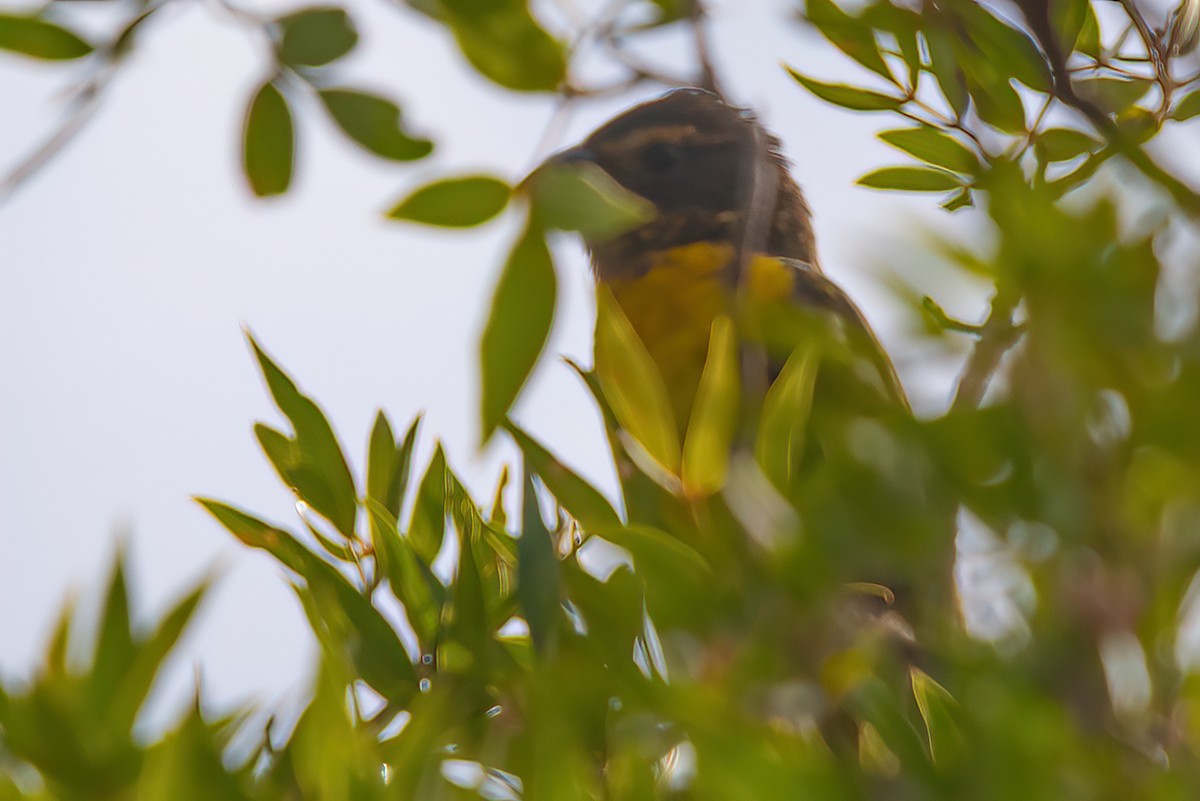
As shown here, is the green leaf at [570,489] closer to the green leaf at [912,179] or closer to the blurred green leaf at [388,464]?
the blurred green leaf at [388,464]

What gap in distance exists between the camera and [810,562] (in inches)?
25.6

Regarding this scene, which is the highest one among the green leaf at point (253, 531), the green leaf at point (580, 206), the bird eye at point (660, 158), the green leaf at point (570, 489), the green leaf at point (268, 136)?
the green leaf at point (580, 206)

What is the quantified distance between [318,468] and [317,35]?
0.63 meters

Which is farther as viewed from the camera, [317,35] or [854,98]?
[854,98]

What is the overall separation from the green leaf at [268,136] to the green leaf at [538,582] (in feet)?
0.99

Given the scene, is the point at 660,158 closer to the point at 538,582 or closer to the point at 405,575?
the point at 405,575

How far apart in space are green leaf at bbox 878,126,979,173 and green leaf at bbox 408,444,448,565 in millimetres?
650

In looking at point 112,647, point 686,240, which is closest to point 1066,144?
point 112,647

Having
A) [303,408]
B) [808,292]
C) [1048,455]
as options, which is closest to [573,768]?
[1048,455]

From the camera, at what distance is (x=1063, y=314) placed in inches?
24.9

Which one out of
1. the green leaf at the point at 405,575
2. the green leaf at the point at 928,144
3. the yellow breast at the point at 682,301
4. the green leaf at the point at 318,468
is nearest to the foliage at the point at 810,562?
the green leaf at the point at 405,575

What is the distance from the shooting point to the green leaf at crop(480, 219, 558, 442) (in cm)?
65

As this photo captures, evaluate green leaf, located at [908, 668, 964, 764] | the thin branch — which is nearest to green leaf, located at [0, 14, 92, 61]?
the thin branch

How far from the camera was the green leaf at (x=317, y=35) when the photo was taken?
2.67ft
